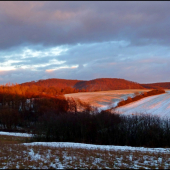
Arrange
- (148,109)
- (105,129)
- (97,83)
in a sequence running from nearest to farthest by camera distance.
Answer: (105,129)
(148,109)
(97,83)

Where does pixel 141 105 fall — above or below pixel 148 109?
above

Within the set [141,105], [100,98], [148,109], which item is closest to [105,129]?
[148,109]

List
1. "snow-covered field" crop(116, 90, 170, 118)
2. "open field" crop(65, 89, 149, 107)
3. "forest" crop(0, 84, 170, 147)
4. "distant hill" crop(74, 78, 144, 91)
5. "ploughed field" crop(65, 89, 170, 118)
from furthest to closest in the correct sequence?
"distant hill" crop(74, 78, 144, 91), "open field" crop(65, 89, 149, 107), "ploughed field" crop(65, 89, 170, 118), "snow-covered field" crop(116, 90, 170, 118), "forest" crop(0, 84, 170, 147)

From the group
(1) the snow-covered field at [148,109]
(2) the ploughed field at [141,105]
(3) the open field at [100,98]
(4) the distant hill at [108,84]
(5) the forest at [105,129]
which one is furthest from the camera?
(4) the distant hill at [108,84]

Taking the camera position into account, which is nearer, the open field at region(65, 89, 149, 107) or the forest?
the forest

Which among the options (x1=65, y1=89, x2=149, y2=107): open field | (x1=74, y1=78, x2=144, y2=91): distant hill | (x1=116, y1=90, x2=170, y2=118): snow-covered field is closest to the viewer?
(x1=116, y1=90, x2=170, y2=118): snow-covered field

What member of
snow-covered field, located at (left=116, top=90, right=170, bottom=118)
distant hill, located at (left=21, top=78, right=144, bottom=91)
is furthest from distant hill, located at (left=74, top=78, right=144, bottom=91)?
snow-covered field, located at (left=116, top=90, right=170, bottom=118)

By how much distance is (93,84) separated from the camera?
151125mm

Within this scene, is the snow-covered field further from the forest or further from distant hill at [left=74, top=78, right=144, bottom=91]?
distant hill at [left=74, top=78, right=144, bottom=91]

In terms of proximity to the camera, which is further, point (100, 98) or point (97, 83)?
point (97, 83)

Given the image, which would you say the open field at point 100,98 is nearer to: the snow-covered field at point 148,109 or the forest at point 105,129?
the snow-covered field at point 148,109

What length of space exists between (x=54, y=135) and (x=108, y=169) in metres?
27.4

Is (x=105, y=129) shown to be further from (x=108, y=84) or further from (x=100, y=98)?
(x=108, y=84)

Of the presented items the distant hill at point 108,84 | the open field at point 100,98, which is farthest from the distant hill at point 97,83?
the open field at point 100,98
